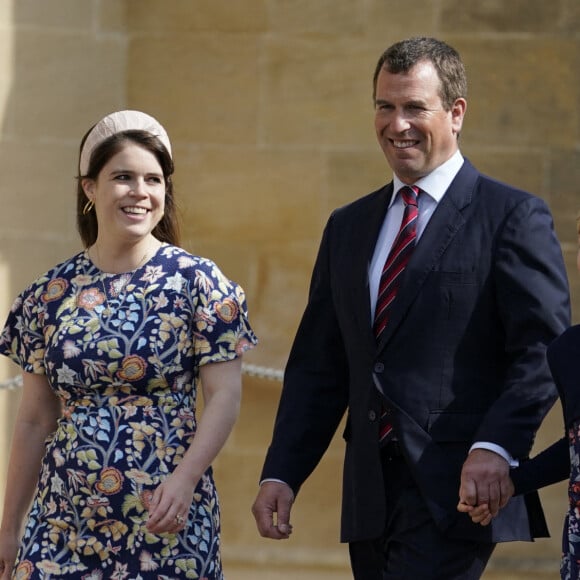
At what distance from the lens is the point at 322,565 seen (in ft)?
21.4

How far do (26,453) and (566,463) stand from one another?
138 cm

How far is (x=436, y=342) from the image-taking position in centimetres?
385

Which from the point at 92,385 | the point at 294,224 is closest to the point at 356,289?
the point at 92,385

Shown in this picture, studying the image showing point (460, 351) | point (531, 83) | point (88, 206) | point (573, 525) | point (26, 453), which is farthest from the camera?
point (531, 83)

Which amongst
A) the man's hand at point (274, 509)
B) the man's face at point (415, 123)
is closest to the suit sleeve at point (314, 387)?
the man's hand at point (274, 509)

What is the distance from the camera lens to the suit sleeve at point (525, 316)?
3689 mm

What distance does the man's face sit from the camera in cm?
397

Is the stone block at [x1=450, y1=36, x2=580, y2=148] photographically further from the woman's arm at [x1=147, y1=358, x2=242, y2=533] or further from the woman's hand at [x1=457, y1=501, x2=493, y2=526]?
the woman's hand at [x1=457, y1=501, x2=493, y2=526]

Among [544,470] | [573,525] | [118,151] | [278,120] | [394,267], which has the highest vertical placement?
[278,120]

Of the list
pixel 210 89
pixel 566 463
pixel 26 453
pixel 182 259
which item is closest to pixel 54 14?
pixel 210 89

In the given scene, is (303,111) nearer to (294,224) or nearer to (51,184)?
(294,224)

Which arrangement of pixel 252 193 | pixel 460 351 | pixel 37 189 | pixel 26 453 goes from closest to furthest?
pixel 460 351
pixel 26 453
pixel 37 189
pixel 252 193

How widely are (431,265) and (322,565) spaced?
115 inches

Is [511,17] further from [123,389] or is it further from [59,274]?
[123,389]
